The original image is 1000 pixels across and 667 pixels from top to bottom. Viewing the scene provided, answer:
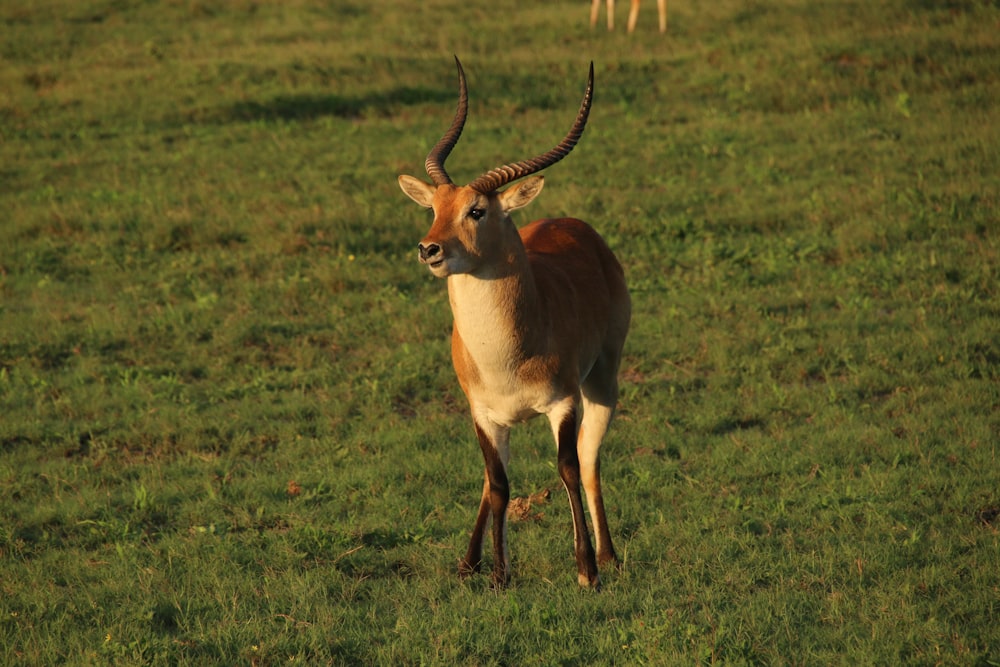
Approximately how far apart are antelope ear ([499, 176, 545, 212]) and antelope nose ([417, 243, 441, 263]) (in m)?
0.57

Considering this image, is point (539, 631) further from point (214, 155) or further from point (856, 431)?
point (214, 155)

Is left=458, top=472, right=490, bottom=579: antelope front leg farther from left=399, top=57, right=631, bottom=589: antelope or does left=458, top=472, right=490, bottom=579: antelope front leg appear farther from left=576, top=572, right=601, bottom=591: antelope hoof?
left=576, top=572, right=601, bottom=591: antelope hoof

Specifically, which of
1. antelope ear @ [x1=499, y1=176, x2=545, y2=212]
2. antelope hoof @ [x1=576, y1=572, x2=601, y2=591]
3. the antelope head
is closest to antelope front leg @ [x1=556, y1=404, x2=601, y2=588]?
antelope hoof @ [x1=576, y1=572, x2=601, y2=591]

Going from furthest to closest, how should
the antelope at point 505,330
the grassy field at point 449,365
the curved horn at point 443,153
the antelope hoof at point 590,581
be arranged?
the curved horn at point 443,153 → the antelope hoof at point 590,581 → the antelope at point 505,330 → the grassy field at point 449,365

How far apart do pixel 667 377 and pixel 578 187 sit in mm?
4920

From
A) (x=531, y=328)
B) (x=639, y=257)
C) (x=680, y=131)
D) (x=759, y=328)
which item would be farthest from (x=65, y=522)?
(x=680, y=131)

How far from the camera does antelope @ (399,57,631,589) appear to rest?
18.3 ft

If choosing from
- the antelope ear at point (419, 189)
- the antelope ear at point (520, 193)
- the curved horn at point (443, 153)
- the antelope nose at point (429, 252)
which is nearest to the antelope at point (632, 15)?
the curved horn at point (443, 153)

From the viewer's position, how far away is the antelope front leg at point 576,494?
5738 millimetres

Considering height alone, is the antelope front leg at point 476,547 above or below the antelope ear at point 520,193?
below

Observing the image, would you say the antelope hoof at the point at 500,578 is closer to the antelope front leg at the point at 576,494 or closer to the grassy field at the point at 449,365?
the grassy field at the point at 449,365

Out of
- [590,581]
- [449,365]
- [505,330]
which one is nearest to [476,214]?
[505,330]

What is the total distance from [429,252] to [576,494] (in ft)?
4.81

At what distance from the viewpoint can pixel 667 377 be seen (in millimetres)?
8977
